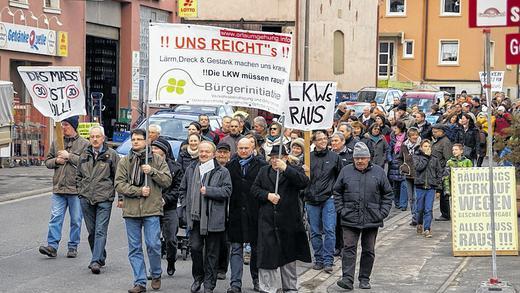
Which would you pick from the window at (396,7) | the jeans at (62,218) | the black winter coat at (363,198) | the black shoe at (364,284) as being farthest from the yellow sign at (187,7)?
the black shoe at (364,284)

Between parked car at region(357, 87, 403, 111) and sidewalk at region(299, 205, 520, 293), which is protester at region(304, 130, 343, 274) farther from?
parked car at region(357, 87, 403, 111)

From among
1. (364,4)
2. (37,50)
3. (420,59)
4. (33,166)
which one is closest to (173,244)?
(33,166)

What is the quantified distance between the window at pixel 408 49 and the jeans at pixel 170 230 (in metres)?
52.0

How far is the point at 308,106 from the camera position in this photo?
1284 centimetres

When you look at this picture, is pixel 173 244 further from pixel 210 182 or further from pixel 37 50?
pixel 37 50

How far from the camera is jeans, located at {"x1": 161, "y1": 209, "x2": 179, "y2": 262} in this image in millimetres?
12164

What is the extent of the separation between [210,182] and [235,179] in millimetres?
347

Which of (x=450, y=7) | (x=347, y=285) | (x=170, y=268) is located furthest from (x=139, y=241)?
(x=450, y=7)

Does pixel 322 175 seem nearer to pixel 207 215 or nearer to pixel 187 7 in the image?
pixel 207 215

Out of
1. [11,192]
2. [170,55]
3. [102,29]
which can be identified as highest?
[102,29]

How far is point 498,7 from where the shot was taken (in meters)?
10.9

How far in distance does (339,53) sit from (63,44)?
2394 cm

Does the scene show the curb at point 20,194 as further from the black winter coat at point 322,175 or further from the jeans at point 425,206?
the black winter coat at point 322,175

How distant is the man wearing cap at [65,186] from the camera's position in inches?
523
